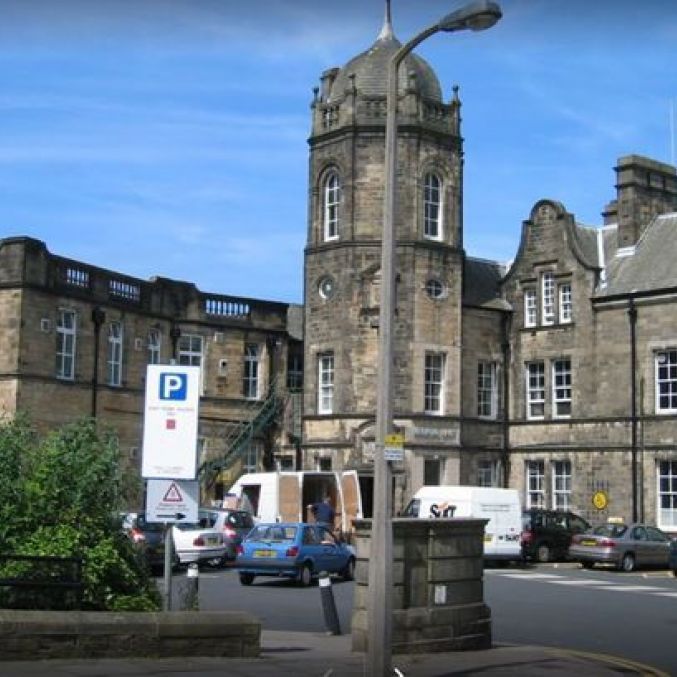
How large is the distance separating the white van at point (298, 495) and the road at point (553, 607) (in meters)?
6.14

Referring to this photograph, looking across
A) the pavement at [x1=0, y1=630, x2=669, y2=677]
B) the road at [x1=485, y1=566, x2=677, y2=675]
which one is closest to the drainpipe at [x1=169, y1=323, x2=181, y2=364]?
the road at [x1=485, y1=566, x2=677, y2=675]

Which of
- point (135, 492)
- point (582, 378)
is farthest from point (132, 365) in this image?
point (135, 492)

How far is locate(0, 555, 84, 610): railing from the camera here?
1363cm

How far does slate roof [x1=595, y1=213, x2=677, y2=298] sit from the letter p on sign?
31.2 metres

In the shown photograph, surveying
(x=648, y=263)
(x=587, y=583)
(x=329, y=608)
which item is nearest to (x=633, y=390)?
(x=648, y=263)

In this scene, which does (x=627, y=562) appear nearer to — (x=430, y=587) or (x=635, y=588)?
(x=635, y=588)

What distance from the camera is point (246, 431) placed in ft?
157

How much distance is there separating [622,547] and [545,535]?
9.46ft

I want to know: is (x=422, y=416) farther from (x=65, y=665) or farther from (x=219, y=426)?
(x=65, y=665)

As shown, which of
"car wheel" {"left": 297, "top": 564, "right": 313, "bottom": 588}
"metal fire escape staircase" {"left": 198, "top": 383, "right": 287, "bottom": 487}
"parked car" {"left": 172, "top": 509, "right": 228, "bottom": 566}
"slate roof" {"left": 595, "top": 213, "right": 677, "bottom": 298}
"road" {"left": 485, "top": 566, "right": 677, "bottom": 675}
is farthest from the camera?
"metal fire escape staircase" {"left": 198, "top": 383, "right": 287, "bottom": 487}

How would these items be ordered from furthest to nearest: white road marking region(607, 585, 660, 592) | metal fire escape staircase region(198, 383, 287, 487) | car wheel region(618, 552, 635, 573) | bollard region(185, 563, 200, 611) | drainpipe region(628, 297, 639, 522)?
metal fire escape staircase region(198, 383, 287, 487) < drainpipe region(628, 297, 639, 522) < car wheel region(618, 552, 635, 573) < white road marking region(607, 585, 660, 592) < bollard region(185, 563, 200, 611)

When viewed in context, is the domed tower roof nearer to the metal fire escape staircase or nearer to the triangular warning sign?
the metal fire escape staircase

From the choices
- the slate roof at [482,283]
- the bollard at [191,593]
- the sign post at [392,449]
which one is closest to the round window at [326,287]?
the slate roof at [482,283]

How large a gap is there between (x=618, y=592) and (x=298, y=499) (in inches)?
507
